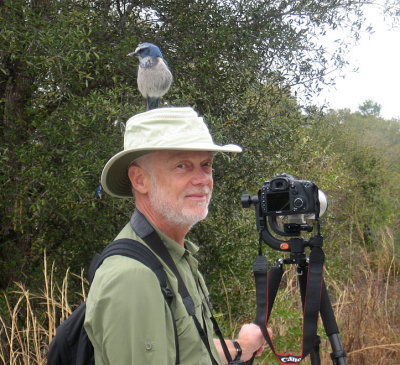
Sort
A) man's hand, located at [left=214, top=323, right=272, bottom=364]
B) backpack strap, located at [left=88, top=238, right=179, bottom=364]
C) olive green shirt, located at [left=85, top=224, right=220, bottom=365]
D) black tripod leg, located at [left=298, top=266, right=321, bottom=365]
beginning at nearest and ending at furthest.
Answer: olive green shirt, located at [left=85, top=224, right=220, bottom=365] < backpack strap, located at [left=88, top=238, right=179, bottom=364] < man's hand, located at [left=214, top=323, right=272, bottom=364] < black tripod leg, located at [left=298, top=266, right=321, bottom=365]

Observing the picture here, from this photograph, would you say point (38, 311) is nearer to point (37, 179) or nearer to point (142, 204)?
point (37, 179)

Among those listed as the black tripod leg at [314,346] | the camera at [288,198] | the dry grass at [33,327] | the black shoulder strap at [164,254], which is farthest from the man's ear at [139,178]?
the dry grass at [33,327]

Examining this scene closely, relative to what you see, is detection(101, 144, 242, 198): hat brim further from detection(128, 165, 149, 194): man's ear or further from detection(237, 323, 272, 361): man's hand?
detection(237, 323, 272, 361): man's hand

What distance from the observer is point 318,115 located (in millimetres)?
4965

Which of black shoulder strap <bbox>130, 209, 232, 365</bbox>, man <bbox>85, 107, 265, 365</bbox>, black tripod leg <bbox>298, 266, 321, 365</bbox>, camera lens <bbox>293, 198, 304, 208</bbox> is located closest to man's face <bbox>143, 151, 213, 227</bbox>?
man <bbox>85, 107, 265, 365</bbox>

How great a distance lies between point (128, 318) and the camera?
135 centimetres

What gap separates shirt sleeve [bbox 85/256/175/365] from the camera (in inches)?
52.9

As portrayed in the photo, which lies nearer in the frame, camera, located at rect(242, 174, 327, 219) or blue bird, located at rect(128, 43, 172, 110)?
camera, located at rect(242, 174, 327, 219)

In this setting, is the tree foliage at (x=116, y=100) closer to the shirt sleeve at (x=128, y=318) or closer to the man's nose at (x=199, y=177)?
the man's nose at (x=199, y=177)

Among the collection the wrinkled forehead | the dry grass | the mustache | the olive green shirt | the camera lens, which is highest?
the wrinkled forehead

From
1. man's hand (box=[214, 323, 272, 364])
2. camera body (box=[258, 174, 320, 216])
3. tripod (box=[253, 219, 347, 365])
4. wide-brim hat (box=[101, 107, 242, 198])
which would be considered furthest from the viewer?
camera body (box=[258, 174, 320, 216])

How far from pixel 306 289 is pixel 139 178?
1.02m

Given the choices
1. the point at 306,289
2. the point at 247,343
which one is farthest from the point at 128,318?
the point at 306,289

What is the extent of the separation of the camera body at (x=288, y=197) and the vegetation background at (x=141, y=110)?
1352mm
